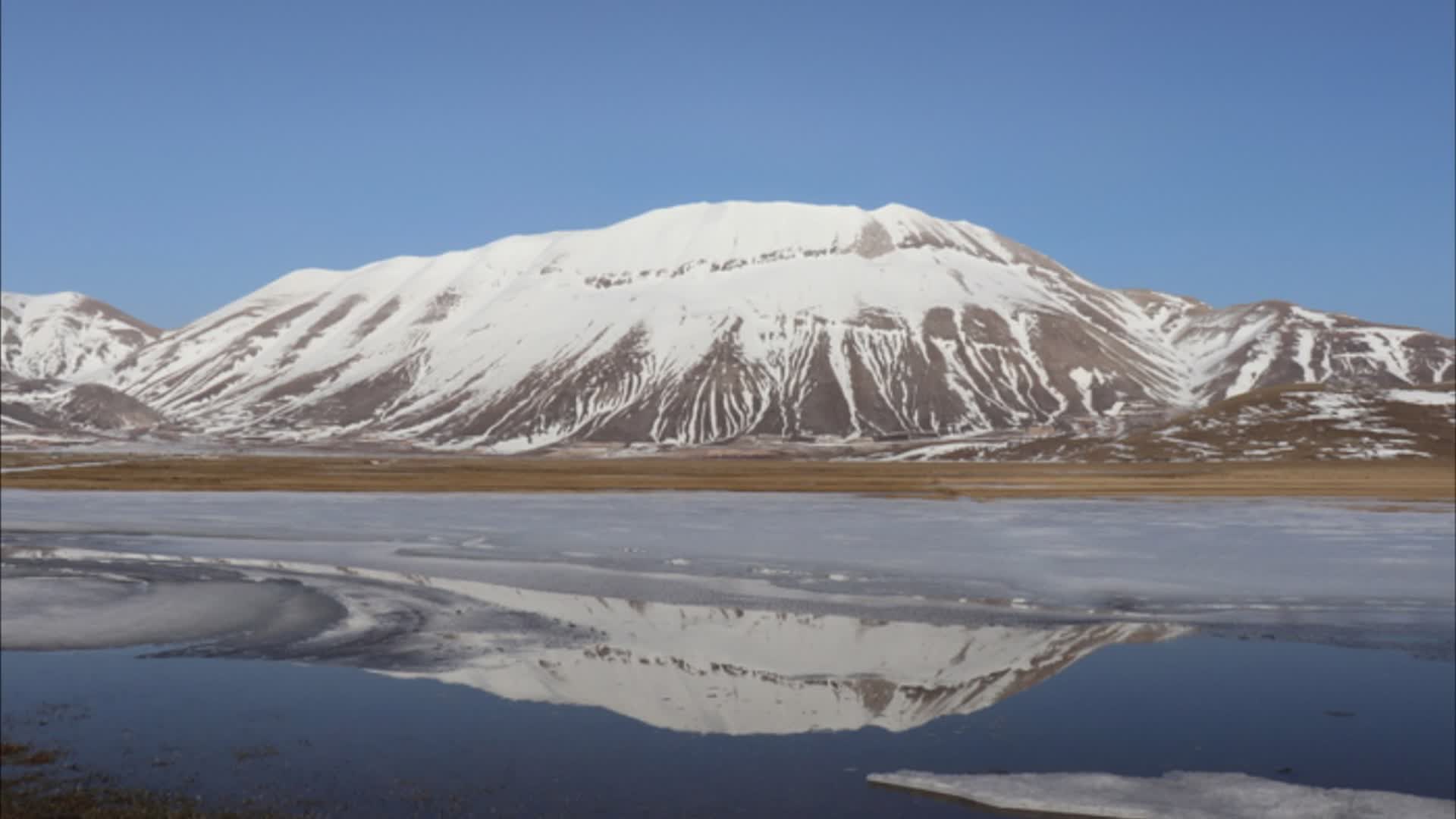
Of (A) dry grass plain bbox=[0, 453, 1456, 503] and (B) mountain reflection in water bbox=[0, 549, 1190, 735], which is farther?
(A) dry grass plain bbox=[0, 453, 1456, 503]

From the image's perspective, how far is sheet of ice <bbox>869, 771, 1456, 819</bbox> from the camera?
49.1 feet

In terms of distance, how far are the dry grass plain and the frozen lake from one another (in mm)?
38574

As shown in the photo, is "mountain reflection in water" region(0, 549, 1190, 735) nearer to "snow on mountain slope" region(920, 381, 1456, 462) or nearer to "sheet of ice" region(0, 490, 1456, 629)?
"sheet of ice" region(0, 490, 1456, 629)

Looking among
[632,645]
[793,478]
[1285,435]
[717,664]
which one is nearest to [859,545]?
[632,645]

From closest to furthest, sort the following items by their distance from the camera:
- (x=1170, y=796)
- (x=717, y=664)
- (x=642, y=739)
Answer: (x=1170, y=796) → (x=642, y=739) → (x=717, y=664)

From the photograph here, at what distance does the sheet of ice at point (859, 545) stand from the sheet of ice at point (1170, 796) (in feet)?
44.1

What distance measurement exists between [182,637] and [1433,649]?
2518 centimetres

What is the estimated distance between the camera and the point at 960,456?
16762 cm

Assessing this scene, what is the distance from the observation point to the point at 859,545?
4447 cm

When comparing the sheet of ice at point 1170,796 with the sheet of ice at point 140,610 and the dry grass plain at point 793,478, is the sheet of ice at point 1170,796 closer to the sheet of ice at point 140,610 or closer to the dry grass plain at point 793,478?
the sheet of ice at point 140,610

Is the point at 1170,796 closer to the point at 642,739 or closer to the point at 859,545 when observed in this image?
the point at 642,739

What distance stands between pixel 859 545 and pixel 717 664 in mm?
21330

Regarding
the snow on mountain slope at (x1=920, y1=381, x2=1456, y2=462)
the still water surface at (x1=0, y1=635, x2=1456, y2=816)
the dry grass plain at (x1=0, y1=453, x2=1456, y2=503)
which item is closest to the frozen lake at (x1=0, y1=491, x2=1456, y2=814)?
the still water surface at (x1=0, y1=635, x2=1456, y2=816)

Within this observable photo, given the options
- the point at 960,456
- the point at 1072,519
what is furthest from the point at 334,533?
the point at 960,456
